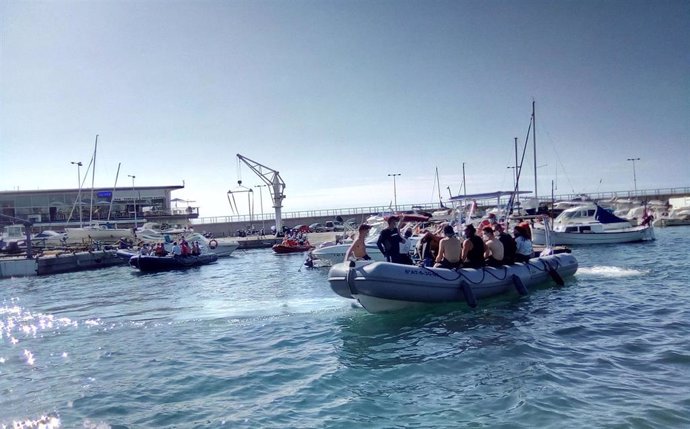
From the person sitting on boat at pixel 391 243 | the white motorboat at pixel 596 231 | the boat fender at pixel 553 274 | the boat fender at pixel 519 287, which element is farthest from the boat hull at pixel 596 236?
the person sitting on boat at pixel 391 243

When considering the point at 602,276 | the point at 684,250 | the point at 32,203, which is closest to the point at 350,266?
the point at 602,276

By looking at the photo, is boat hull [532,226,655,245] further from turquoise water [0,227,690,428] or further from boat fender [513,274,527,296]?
A: boat fender [513,274,527,296]

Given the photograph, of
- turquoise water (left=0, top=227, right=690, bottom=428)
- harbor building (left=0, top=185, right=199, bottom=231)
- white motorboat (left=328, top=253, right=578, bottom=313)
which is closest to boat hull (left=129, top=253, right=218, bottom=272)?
turquoise water (left=0, top=227, right=690, bottom=428)

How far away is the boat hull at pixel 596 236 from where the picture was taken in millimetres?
33562

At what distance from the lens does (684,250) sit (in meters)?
26.9

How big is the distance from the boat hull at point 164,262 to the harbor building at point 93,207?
3702 centimetres

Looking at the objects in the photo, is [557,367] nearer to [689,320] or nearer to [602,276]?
[689,320]

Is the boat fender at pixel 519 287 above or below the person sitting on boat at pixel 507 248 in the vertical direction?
below

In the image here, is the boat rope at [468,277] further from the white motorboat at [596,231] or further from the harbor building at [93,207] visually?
the harbor building at [93,207]

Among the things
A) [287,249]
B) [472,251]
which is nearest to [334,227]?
[287,249]

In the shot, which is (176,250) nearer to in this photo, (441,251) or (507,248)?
(441,251)

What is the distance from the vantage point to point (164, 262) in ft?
96.3

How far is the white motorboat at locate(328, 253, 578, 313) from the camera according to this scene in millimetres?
11219

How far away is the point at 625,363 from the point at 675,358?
0.87 meters
